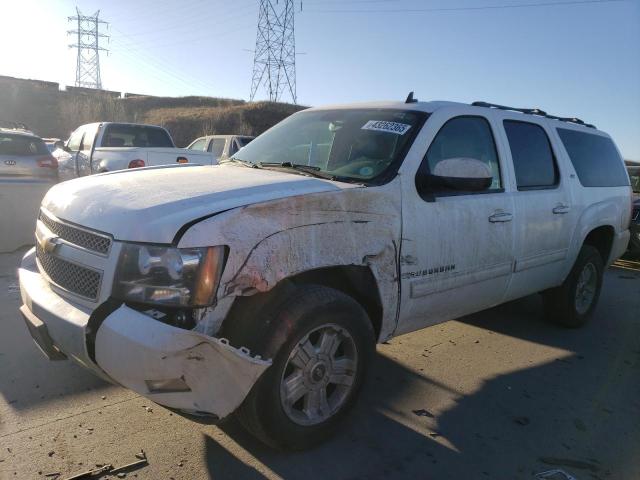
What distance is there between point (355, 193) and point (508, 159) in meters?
A: 1.77

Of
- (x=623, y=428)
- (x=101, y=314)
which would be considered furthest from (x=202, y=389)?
(x=623, y=428)

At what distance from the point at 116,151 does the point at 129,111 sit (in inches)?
1860

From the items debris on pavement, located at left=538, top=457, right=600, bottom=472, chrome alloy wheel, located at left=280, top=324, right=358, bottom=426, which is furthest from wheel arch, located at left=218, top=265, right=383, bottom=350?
debris on pavement, located at left=538, top=457, right=600, bottom=472

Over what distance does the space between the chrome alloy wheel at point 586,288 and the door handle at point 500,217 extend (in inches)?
71.4

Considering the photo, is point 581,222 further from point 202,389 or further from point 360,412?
point 202,389

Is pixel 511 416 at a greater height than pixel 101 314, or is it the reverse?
pixel 101 314

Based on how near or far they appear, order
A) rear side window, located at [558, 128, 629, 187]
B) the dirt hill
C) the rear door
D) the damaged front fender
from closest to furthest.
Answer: the damaged front fender < the rear door < rear side window, located at [558, 128, 629, 187] < the dirt hill

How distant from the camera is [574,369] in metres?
4.39

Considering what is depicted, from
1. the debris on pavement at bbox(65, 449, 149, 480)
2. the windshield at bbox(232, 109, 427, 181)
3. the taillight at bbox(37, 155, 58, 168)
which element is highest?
the windshield at bbox(232, 109, 427, 181)

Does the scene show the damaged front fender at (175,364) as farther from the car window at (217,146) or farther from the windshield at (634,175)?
the windshield at (634,175)

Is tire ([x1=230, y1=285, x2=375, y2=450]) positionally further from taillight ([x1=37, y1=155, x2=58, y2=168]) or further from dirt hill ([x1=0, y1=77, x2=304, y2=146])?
dirt hill ([x1=0, y1=77, x2=304, y2=146])

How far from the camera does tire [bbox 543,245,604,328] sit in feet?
17.1

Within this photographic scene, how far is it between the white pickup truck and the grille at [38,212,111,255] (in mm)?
6715

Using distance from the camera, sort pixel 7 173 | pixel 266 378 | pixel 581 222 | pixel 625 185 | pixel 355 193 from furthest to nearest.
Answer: pixel 7 173, pixel 625 185, pixel 581 222, pixel 355 193, pixel 266 378
